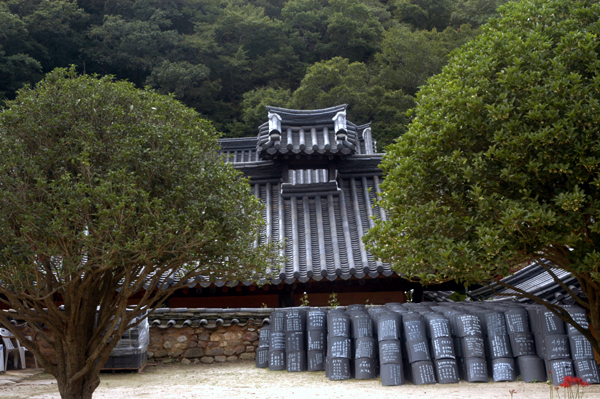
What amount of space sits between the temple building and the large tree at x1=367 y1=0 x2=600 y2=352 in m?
3.80

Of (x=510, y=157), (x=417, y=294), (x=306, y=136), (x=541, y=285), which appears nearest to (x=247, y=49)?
(x=306, y=136)

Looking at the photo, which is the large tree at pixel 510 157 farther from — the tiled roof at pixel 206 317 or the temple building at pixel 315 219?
the tiled roof at pixel 206 317

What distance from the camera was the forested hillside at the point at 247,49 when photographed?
24453 millimetres

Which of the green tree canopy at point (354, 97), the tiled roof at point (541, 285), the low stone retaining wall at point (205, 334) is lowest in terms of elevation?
the low stone retaining wall at point (205, 334)

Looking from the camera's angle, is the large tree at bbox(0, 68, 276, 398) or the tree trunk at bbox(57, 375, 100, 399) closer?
the large tree at bbox(0, 68, 276, 398)

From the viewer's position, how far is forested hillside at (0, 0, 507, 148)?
2445 cm

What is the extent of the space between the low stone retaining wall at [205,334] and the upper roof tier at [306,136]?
3.60 metres

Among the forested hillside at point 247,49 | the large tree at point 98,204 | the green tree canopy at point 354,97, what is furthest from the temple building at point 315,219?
the green tree canopy at point 354,97

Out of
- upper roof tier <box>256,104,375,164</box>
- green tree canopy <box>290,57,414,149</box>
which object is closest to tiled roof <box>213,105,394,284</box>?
upper roof tier <box>256,104,375,164</box>

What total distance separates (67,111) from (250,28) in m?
26.8

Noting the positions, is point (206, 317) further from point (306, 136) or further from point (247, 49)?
point (247, 49)

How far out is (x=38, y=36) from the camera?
88.7ft

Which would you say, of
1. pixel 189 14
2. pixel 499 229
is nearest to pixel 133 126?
pixel 499 229

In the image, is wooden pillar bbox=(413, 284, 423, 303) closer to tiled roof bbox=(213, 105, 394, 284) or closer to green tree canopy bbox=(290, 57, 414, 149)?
tiled roof bbox=(213, 105, 394, 284)
